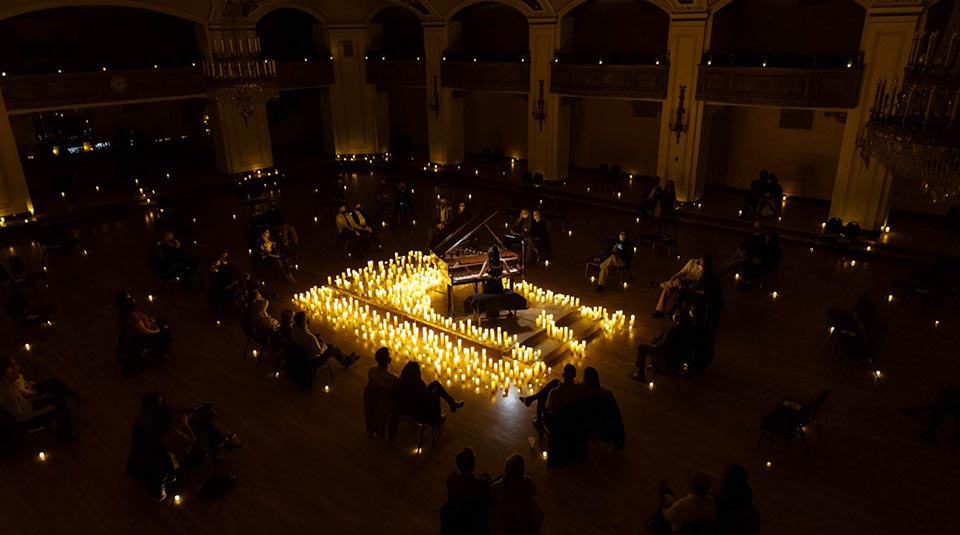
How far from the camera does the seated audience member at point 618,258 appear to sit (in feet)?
39.8

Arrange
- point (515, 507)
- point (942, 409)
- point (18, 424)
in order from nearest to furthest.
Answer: point (515, 507) < point (18, 424) < point (942, 409)

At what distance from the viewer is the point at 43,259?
13.8m

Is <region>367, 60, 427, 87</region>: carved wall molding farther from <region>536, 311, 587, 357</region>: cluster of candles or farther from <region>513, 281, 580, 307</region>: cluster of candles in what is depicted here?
<region>536, 311, 587, 357</region>: cluster of candles

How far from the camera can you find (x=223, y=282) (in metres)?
11.2

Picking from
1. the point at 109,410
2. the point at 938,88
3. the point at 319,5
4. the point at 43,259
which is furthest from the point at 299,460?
the point at 319,5

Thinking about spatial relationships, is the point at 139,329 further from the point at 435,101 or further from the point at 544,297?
the point at 435,101

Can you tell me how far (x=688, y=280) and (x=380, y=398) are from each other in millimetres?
5884

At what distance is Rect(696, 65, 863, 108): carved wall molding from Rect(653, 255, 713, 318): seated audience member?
6639 mm

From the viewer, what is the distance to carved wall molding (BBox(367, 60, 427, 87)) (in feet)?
74.5

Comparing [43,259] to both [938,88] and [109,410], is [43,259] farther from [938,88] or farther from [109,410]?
[938,88]

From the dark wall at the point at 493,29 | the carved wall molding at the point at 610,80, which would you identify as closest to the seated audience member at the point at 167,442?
the carved wall molding at the point at 610,80

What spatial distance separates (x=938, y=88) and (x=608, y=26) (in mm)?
15162

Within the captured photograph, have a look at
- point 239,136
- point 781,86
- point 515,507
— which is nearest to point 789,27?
point 781,86

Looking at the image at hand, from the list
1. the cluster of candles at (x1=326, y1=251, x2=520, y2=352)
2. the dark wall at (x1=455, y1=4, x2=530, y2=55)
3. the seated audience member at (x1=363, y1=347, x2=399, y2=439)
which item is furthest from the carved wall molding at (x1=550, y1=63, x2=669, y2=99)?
the seated audience member at (x1=363, y1=347, x2=399, y2=439)
